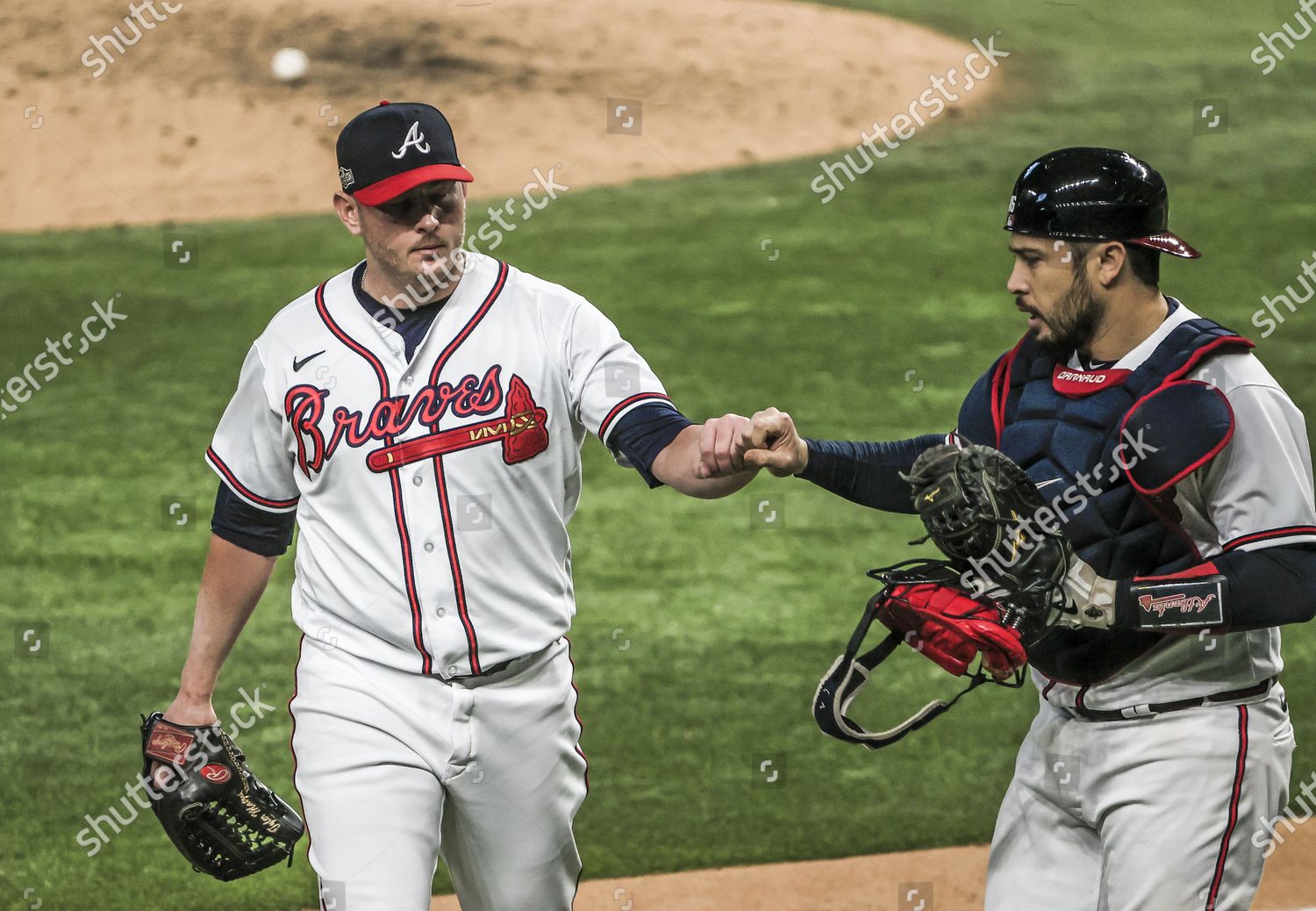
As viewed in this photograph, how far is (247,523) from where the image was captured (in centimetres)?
338

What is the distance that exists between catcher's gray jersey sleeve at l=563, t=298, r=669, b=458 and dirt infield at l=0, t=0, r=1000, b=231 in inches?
345

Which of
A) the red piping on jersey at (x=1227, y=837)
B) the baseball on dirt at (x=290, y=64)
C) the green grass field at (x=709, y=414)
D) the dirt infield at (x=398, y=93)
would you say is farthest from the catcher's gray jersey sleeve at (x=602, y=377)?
the baseball on dirt at (x=290, y=64)

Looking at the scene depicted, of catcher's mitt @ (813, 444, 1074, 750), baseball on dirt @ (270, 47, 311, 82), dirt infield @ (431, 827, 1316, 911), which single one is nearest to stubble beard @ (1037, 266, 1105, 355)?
catcher's mitt @ (813, 444, 1074, 750)

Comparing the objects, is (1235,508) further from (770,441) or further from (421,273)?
(421,273)

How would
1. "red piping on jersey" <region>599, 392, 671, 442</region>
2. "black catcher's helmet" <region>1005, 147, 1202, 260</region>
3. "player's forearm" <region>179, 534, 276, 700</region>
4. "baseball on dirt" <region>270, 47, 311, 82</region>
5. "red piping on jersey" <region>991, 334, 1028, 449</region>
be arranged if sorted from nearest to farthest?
"black catcher's helmet" <region>1005, 147, 1202, 260</region>, "red piping on jersey" <region>599, 392, 671, 442</region>, "red piping on jersey" <region>991, 334, 1028, 449</region>, "player's forearm" <region>179, 534, 276, 700</region>, "baseball on dirt" <region>270, 47, 311, 82</region>

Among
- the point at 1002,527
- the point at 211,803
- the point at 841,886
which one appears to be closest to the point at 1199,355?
the point at 1002,527

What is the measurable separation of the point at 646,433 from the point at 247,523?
90cm

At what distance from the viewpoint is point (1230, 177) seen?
1197 cm

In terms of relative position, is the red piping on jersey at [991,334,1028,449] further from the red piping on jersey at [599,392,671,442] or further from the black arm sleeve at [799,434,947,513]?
the red piping on jersey at [599,392,671,442]

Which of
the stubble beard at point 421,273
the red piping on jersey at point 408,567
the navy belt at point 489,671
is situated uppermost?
the stubble beard at point 421,273

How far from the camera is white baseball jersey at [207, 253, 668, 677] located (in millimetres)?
3129

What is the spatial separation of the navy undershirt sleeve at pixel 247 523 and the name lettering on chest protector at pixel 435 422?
25 centimetres

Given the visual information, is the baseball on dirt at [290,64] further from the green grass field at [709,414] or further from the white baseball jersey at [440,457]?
the white baseball jersey at [440,457]

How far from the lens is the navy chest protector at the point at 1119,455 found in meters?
2.89
